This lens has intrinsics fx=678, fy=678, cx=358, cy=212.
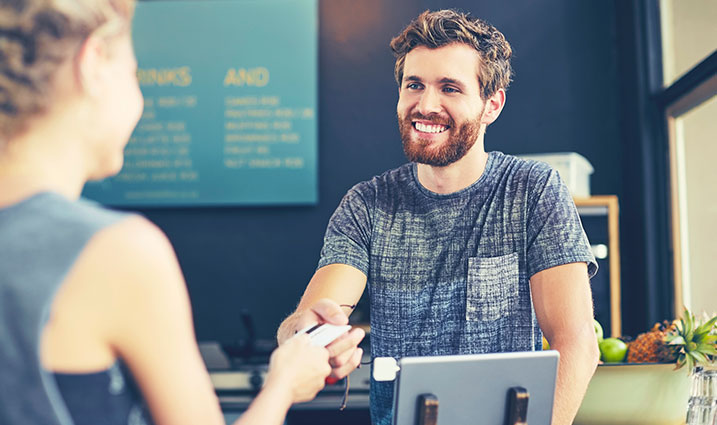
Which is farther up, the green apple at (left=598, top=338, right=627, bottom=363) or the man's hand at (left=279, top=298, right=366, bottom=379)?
the man's hand at (left=279, top=298, right=366, bottom=379)

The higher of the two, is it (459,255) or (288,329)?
(459,255)

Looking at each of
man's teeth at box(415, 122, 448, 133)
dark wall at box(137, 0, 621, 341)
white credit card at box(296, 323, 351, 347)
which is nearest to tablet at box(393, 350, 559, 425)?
white credit card at box(296, 323, 351, 347)

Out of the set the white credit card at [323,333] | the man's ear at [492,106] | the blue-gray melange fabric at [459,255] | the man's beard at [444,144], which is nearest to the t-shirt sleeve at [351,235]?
the blue-gray melange fabric at [459,255]

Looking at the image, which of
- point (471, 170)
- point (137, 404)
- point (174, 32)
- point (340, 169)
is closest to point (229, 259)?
point (340, 169)

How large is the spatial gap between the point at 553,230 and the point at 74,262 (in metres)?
1.07

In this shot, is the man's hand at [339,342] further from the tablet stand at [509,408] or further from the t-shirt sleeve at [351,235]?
the t-shirt sleeve at [351,235]

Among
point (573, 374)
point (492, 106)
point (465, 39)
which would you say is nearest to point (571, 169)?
point (492, 106)

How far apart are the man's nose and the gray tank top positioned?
1.12 meters

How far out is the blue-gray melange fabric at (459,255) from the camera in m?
1.49

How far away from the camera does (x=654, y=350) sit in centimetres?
135

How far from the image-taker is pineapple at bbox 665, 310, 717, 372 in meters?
1.29

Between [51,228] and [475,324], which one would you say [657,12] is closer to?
[475,324]

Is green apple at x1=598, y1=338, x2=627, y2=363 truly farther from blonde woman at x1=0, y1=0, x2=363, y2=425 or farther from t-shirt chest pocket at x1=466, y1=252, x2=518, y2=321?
blonde woman at x1=0, y1=0, x2=363, y2=425

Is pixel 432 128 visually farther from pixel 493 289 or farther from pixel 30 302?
pixel 30 302
